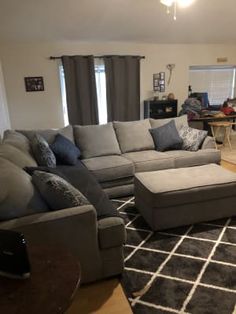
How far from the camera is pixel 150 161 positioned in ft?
11.2

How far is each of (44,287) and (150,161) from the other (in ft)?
8.33

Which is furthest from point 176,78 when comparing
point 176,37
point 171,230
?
point 171,230

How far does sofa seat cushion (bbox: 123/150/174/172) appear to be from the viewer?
11.1ft

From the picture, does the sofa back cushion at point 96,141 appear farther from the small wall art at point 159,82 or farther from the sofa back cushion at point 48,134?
the small wall art at point 159,82

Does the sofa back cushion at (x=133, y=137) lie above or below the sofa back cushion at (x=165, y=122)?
below

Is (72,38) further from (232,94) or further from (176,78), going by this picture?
(232,94)

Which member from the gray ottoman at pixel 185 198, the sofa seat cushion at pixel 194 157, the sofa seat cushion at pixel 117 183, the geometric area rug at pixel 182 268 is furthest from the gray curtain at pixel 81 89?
the geometric area rug at pixel 182 268

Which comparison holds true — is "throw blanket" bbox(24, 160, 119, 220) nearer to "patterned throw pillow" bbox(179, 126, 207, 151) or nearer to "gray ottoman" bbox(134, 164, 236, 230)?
"gray ottoman" bbox(134, 164, 236, 230)

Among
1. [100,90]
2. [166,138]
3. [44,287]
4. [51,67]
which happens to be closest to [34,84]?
[51,67]

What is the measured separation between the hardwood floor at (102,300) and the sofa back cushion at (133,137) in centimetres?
217

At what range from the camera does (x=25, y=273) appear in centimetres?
107

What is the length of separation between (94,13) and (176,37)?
85.6 inches

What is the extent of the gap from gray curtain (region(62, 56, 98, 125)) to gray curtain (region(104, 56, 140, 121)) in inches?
13.8

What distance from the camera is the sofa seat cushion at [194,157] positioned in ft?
11.6
